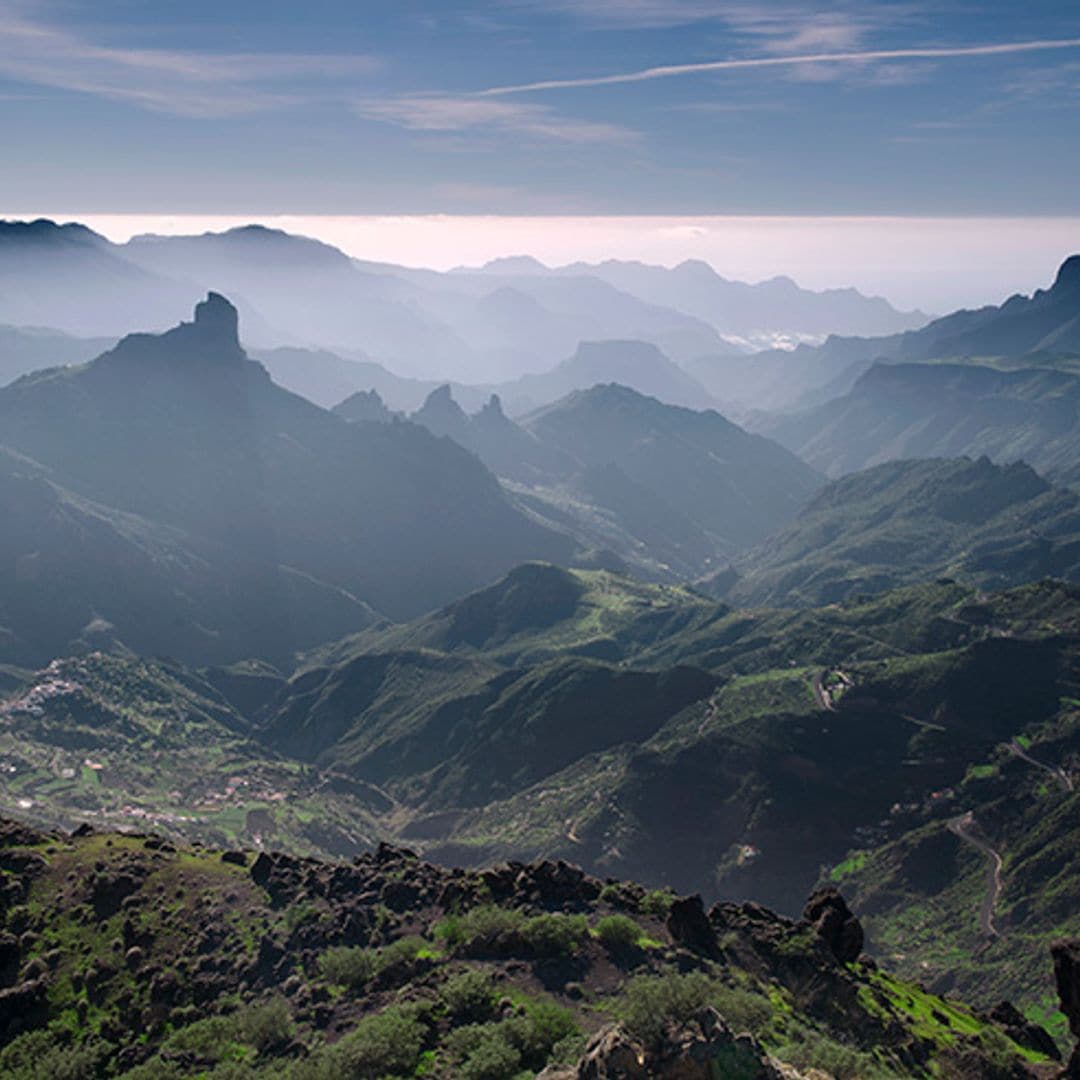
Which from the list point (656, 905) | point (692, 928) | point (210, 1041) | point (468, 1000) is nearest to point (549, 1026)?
point (468, 1000)

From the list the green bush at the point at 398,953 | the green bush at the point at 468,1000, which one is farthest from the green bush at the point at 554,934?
the green bush at the point at 398,953

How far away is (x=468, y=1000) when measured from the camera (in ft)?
160

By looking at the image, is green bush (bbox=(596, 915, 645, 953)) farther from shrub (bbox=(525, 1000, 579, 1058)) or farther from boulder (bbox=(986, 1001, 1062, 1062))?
boulder (bbox=(986, 1001, 1062, 1062))

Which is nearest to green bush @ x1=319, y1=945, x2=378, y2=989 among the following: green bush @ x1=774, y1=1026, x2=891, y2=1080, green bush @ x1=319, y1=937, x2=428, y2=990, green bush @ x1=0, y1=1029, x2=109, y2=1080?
green bush @ x1=319, y1=937, x2=428, y2=990

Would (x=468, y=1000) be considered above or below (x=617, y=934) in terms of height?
above

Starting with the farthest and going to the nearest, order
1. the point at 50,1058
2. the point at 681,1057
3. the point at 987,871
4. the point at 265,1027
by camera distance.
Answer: the point at 987,871 → the point at 265,1027 → the point at 50,1058 → the point at 681,1057

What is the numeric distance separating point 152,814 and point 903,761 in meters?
134

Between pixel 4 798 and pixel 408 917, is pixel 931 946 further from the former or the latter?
pixel 4 798

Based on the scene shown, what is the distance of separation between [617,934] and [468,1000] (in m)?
11.7

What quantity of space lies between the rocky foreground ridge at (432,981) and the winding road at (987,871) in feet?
202

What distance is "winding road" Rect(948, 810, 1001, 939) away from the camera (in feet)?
413

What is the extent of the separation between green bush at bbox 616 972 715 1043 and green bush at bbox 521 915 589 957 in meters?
6.66

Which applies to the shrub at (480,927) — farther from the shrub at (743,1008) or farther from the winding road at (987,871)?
the winding road at (987,871)

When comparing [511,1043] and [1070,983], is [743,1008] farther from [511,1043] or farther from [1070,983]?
[1070,983]
